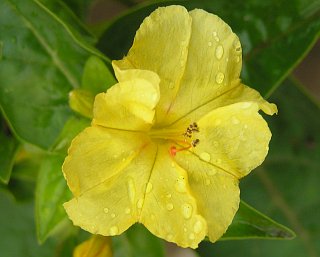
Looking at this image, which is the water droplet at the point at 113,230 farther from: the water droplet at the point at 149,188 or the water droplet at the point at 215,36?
the water droplet at the point at 215,36

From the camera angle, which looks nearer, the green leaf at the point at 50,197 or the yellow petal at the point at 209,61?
the yellow petal at the point at 209,61

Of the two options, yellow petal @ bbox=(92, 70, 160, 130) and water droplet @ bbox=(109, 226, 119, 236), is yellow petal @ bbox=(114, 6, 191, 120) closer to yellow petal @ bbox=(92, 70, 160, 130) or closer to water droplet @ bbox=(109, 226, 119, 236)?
yellow petal @ bbox=(92, 70, 160, 130)

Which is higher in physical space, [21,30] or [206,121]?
[206,121]

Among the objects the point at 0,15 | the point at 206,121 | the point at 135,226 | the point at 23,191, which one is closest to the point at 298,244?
the point at 135,226

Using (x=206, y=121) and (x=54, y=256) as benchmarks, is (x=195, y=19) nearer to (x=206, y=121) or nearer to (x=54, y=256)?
(x=206, y=121)

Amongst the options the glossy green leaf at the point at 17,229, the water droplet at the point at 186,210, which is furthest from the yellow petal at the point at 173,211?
the glossy green leaf at the point at 17,229

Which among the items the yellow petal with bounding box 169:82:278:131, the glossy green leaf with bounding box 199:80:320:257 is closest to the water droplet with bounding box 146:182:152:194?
the yellow petal with bounding box 169:82:278:131

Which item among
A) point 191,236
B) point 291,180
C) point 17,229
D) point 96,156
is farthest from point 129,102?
point 291,180
